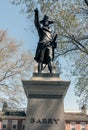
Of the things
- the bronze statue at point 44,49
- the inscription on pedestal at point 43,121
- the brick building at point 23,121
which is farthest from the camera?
the brick building at point 23,121

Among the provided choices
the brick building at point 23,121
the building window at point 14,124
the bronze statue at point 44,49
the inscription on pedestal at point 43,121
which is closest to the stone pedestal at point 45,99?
the inscription on pedestal at point 43,121

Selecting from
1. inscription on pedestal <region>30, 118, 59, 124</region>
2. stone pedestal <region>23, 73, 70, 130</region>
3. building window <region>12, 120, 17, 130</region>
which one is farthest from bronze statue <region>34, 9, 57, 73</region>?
building window <region>12, 120, 17, 130</region>

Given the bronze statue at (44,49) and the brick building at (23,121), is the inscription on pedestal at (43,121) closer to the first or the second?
the bronze statue at (44,49)

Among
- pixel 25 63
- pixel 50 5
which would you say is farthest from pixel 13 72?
pixel 50 5

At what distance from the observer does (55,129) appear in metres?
8.72

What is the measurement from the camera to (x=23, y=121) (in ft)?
164

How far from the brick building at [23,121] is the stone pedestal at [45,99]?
39.4 metres

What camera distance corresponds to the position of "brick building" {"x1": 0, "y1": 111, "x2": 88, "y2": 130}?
165ft

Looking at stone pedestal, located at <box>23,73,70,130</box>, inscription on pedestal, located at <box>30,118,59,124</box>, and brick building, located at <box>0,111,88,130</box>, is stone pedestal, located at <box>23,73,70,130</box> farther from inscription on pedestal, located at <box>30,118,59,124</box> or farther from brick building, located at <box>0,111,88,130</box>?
brick building, located at <box>0,111,88,130</box>

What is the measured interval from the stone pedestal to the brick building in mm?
39401

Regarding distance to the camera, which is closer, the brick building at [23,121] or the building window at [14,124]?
the brick building at [23,121]

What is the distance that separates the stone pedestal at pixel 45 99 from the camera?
885cm

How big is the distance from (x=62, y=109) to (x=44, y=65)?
171cm

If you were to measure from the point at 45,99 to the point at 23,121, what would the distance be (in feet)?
137
